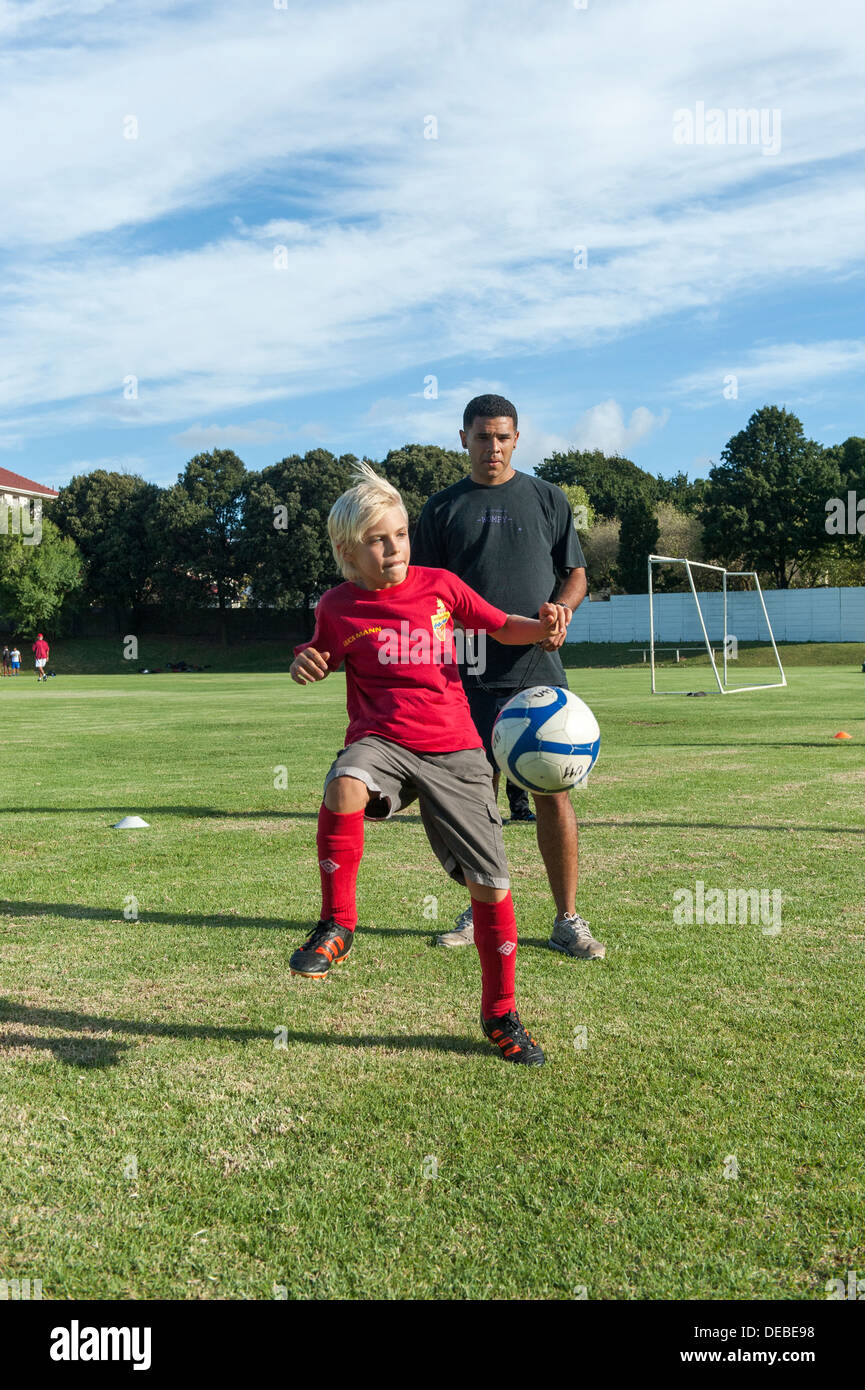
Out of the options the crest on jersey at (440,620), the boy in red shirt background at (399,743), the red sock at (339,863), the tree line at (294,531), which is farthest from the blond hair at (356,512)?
the tree line at (294,531)

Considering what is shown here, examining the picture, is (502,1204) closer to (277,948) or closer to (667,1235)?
(667,1235)

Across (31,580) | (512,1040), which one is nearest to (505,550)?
(512,1040)

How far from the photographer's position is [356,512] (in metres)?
3.71

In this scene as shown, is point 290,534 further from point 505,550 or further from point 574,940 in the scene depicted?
point 574,940

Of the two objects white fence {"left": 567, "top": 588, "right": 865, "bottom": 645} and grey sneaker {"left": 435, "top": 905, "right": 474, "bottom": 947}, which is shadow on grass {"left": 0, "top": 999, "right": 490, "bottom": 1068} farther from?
white fence {"left": 567, "top": 588, "right": 865, "bottom": 645}

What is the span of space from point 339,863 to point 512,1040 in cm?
82

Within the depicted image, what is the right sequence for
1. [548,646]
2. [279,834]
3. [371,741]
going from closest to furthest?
[371,741] < [548,646] < [279,834]

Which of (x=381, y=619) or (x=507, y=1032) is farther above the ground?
(x=381, y=619)

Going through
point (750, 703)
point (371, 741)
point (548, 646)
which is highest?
point (548, 646)

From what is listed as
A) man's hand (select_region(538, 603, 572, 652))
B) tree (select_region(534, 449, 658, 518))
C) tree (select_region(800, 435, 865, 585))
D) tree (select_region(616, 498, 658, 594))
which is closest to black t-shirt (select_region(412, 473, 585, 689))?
man's hand (select_region(538, 603, 572, 652))

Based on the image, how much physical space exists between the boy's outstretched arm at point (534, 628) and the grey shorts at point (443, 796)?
56 cm

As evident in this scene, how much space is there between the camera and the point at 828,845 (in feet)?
23.2
